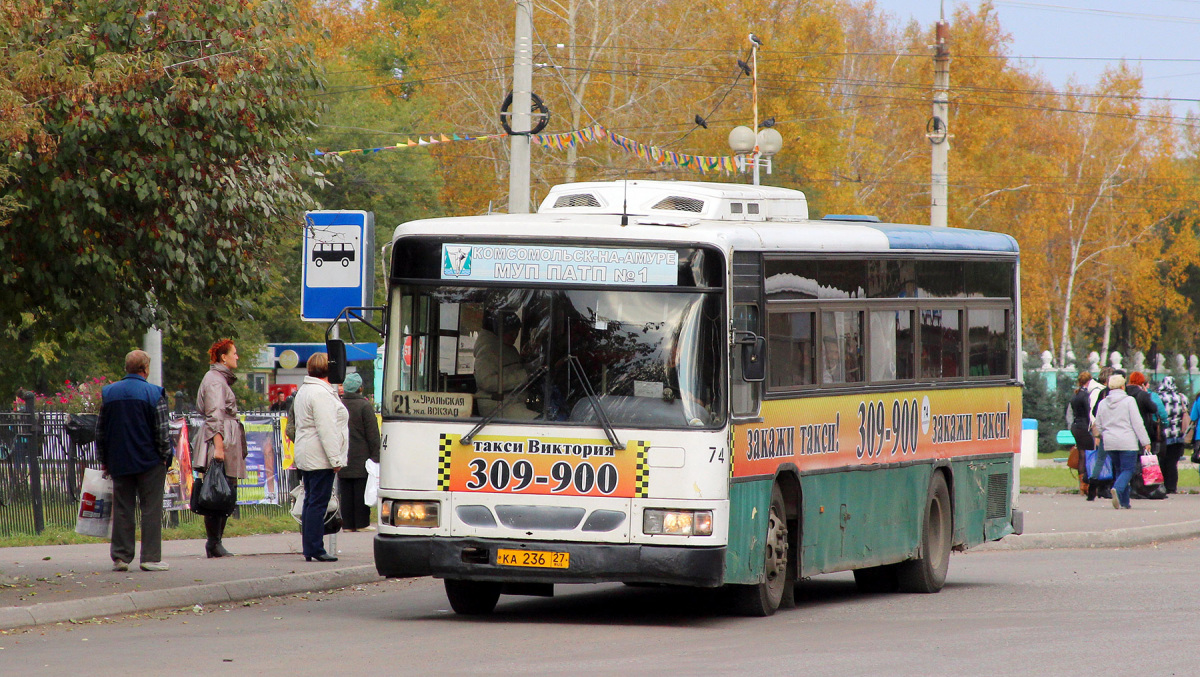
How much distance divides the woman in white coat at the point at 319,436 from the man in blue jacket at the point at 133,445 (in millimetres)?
1391

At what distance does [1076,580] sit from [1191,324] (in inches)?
2837

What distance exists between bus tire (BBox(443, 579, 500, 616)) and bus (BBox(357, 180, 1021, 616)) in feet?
0.04

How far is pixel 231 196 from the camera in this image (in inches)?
495

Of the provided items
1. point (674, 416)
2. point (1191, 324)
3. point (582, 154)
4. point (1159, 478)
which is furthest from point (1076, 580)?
point (1191, 324)

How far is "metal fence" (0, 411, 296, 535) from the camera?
58.4 feet

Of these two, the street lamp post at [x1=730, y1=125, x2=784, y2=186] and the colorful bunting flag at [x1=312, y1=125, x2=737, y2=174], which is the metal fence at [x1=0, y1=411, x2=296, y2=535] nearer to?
the colorful bunting flag at [x1=312, y1=125, x2=737, y2=174]

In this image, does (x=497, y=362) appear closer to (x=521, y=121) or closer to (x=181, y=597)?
(x=181, y=597)

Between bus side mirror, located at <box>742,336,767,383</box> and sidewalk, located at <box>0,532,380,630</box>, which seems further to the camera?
sidewalk, located at <box>0,532,380,630</box>

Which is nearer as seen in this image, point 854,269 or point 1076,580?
point 854,269

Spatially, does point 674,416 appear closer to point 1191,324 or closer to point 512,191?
point 512,191

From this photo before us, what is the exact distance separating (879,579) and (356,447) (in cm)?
512

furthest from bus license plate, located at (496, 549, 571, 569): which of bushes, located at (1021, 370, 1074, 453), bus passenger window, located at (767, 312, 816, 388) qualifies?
bushes, located at (1021, 370, 1074, 453)

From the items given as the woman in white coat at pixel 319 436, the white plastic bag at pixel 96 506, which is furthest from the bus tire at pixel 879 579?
the white plastic bag at pixel 96 506

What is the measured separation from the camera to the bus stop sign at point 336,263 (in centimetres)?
1440
